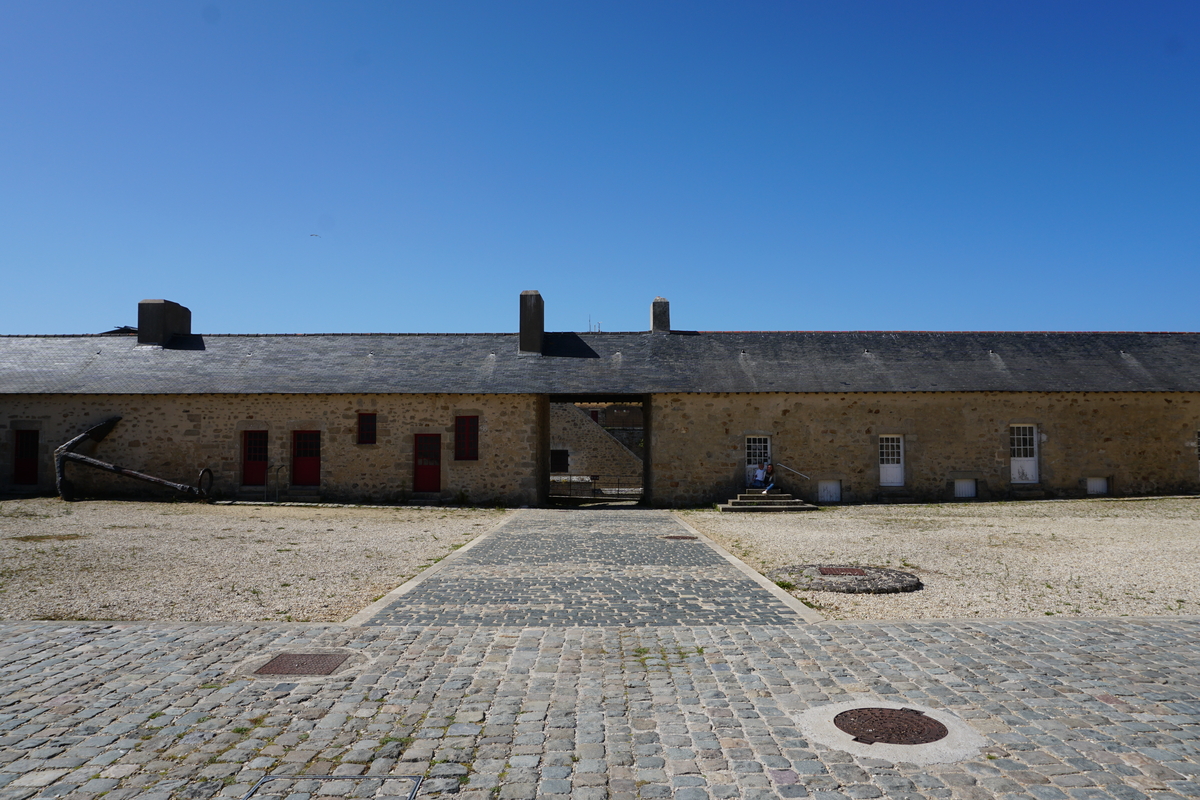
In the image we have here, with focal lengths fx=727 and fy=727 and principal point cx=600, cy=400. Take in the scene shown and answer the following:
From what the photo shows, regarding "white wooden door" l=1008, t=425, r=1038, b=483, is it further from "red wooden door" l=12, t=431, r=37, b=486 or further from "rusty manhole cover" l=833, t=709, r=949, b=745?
"red wooden door" l=12, t=431, r=37, b=486

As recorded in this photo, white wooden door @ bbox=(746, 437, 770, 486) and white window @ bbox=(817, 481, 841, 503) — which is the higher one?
white wooden door @ bbox=(746, 437, 770, 486)

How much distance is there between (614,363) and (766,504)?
19.9 ft

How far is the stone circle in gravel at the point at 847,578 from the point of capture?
7695 mm

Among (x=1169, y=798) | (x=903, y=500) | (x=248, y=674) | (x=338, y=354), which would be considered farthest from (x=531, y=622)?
(x=338, y=354)

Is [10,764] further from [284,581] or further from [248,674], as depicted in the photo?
[284,581]

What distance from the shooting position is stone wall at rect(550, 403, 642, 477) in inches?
1259

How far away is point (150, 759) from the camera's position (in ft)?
11.9

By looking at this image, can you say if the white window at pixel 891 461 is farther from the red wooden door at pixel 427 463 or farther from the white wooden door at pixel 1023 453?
the red wooden door at pixel 427 463

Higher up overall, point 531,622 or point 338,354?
point 338,354

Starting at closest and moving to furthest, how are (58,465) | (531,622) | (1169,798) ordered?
(1169,798) → (531,622) → (58,465)

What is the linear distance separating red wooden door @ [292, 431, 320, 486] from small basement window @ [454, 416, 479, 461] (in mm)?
3926

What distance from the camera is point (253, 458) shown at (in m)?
20.2

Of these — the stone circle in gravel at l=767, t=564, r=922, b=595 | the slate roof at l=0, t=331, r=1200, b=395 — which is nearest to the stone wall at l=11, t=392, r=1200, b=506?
the slate roof at l=0, t=331, r=1200, b=395

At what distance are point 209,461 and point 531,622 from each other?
1698 cm
